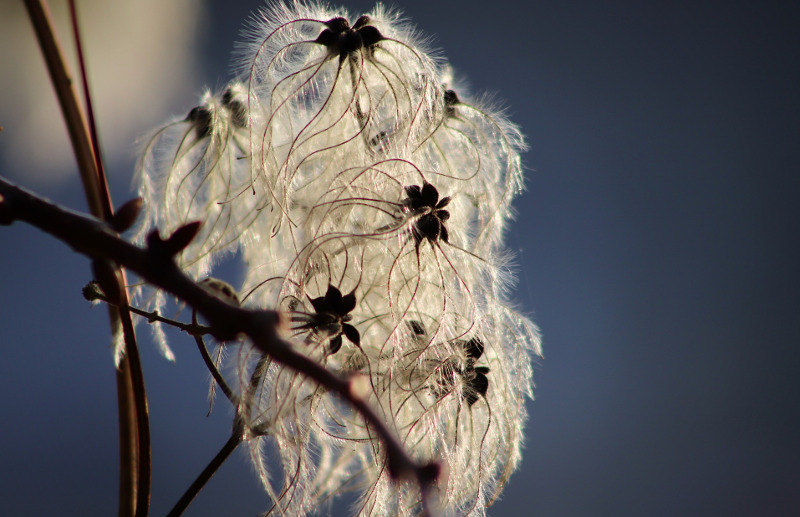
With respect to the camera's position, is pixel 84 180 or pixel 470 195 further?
pixel 470 195

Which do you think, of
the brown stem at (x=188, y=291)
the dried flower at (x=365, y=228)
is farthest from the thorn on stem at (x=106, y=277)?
the dried flower at (x=365, y=228)

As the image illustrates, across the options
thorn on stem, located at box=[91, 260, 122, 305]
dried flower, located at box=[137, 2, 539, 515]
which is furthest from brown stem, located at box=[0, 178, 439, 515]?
dried flower, located at box=[137, 2, 539, 515]

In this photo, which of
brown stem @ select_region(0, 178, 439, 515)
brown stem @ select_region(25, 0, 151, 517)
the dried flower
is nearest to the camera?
brown stem @ select_region(0, 178, 439, 515)

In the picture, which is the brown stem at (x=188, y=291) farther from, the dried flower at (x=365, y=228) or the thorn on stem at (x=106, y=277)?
the dried flower at (x=365, y=228)

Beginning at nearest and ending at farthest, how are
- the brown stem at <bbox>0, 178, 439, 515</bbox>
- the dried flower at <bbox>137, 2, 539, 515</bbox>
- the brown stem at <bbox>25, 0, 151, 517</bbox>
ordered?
the brown stem at <bbox>0, 178, 439, 515</bbox> → the brown stem at <bbox>25, 0, 151, 517</bbox> → the dried flower at <bbox>137, 2, 539, 515</bbox>

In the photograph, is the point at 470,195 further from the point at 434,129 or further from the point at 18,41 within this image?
the point at 18,41

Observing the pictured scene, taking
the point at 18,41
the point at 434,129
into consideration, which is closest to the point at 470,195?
the point at 434,129

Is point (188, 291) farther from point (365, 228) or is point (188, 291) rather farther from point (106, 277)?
point (365, 228)

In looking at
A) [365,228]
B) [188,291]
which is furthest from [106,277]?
[365,228]

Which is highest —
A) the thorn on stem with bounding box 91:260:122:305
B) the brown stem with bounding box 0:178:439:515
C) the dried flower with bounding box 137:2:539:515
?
the dried flower with bounding box 137:2:539:515

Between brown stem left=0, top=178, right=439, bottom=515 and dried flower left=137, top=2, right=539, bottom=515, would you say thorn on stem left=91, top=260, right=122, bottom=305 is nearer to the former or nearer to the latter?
brown stem left=0, top=178, right=439, bottom=515
